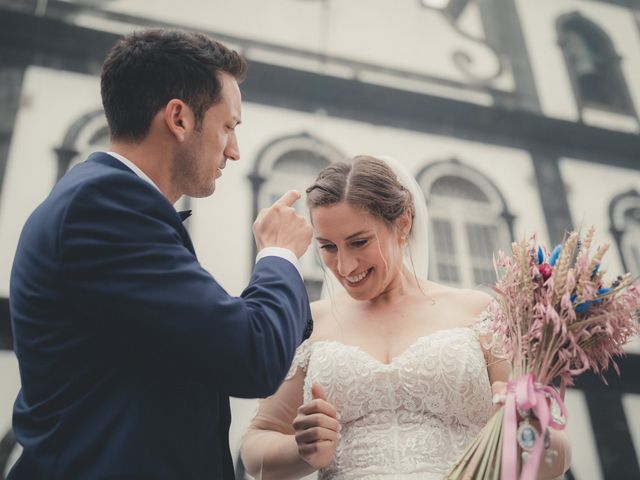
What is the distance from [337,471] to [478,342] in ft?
2.03

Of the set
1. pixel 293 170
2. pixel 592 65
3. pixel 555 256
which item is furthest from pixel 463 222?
pixel 555 256

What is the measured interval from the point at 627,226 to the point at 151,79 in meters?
6.03

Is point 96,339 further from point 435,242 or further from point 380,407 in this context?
point 435,242

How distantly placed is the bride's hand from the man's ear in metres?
0.75

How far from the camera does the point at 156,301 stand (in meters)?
1.06

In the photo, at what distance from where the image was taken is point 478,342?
192 centimetres

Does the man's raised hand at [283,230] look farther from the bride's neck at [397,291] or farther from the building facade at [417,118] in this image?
the building facade at [417,118]

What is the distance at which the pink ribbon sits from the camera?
1187 mm

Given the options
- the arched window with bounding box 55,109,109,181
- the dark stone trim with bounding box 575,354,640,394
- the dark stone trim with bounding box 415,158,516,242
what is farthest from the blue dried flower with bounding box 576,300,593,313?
the dark stone trim with bounding box 415,158,516,242

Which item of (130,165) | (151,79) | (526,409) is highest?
(151,79)

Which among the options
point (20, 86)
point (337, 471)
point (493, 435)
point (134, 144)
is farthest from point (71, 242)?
point (20, 86)

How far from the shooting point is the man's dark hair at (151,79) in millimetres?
1430

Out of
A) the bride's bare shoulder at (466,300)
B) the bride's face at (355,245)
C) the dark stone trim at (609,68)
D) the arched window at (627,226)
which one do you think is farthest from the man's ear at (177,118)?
the dark stone trim at (609,68)

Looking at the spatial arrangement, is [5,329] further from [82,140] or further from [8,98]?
[8,98]
